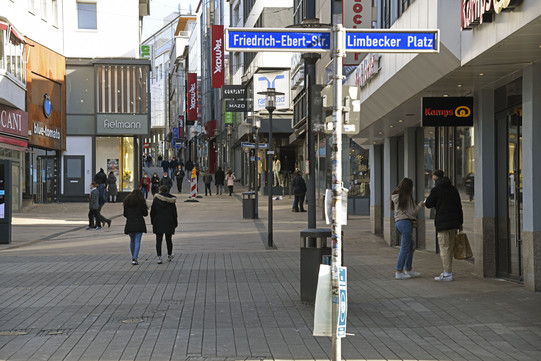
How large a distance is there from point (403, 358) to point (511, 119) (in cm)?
645

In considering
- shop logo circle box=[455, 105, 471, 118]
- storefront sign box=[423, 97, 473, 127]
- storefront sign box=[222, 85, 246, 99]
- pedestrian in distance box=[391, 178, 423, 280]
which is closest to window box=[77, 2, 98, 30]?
storefront sign box=[222, 85, 246, 99]

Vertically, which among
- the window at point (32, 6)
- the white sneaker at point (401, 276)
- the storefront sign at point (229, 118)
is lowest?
the white sneaker at point (401, 276)

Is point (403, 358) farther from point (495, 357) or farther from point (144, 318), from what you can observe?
point (144, 318)

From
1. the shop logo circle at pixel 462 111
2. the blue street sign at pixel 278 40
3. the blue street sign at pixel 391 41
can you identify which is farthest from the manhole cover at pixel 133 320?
the shop logo circle at pixel 462 111

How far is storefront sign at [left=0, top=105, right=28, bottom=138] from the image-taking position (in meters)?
30.3

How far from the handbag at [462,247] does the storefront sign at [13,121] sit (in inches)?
841

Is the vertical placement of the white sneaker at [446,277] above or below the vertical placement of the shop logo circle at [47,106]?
below

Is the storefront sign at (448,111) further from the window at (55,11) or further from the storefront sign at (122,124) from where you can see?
the window at (55,11)

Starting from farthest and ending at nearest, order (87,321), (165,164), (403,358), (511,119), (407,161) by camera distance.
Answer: (165,164) < (407,161) < (511,119) < (87,321) < (403,358)

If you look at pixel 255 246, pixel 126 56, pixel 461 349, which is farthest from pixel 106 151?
pixel 461 349

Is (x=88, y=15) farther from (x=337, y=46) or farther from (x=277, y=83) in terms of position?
(x=337, y=46)

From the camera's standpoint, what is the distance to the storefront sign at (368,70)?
15.9 metres

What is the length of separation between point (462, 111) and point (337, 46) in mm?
7870

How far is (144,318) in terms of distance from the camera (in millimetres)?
9648
